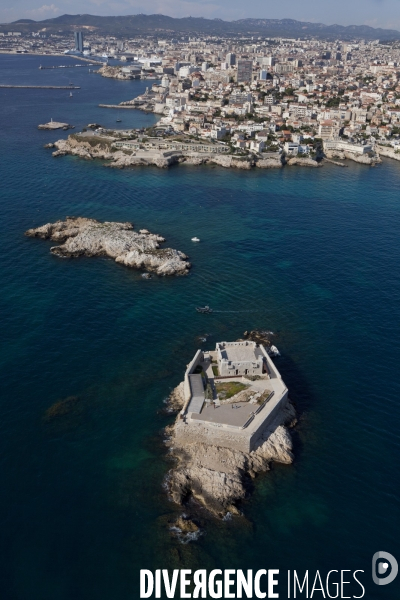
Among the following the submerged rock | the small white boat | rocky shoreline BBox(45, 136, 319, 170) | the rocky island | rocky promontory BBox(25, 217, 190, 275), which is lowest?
the submerged rock

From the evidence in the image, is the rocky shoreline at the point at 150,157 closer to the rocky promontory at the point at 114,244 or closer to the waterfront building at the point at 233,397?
the rocky promontory at the point at 114,244

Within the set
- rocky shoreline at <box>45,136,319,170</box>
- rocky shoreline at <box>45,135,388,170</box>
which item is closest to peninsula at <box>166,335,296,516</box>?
rocky shoreline at <box>45,135,388,170</box>

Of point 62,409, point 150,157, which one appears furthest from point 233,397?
point 150,157

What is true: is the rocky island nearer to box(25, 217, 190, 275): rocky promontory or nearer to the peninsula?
box(25, 217, 190, 275): rocky promontory

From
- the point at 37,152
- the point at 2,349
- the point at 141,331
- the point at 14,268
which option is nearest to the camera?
the point at 2,349

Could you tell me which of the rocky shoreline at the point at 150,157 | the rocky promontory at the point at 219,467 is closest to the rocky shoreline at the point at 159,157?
the rocky shoreline at the point at 150,157

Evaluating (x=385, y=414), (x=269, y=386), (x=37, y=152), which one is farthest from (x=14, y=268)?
(x=37, y=152)

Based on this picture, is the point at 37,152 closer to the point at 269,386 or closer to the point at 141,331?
the point at 141,331
